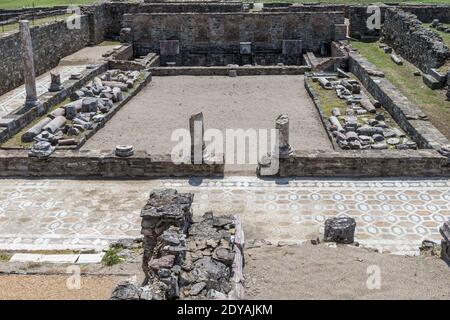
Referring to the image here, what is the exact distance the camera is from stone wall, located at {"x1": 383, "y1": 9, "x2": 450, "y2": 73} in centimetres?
2162

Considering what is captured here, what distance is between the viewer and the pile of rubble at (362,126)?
14656 mm

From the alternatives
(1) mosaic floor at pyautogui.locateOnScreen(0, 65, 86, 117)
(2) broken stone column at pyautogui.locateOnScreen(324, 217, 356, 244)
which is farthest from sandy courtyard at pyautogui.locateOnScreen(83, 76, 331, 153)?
(2) broken stone column at pyautogui.locateOnScreen(324, 217, 356, 244)

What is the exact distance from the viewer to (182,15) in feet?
88.7

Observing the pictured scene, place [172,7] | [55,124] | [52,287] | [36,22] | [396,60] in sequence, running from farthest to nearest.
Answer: [172,7], [36,22], [396,60], [55,124], [52,287]

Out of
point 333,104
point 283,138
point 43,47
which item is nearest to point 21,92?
point 43,47

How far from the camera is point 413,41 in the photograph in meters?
24.5

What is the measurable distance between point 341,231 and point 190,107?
414 inches

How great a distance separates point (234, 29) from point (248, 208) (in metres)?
17.4

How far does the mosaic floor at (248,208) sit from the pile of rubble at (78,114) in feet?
5.89

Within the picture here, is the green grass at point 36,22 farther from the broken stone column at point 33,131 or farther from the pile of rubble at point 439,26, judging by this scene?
the pile of rubble at point 439,26

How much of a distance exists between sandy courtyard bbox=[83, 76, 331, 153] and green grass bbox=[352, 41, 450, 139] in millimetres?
3237

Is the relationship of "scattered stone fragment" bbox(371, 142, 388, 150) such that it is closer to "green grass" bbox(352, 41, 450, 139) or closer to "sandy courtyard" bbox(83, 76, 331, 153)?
"sandy courtyard" bbox(83, 76, 331, 153)

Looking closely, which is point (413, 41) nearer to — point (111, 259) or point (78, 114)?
point (78, 114)
